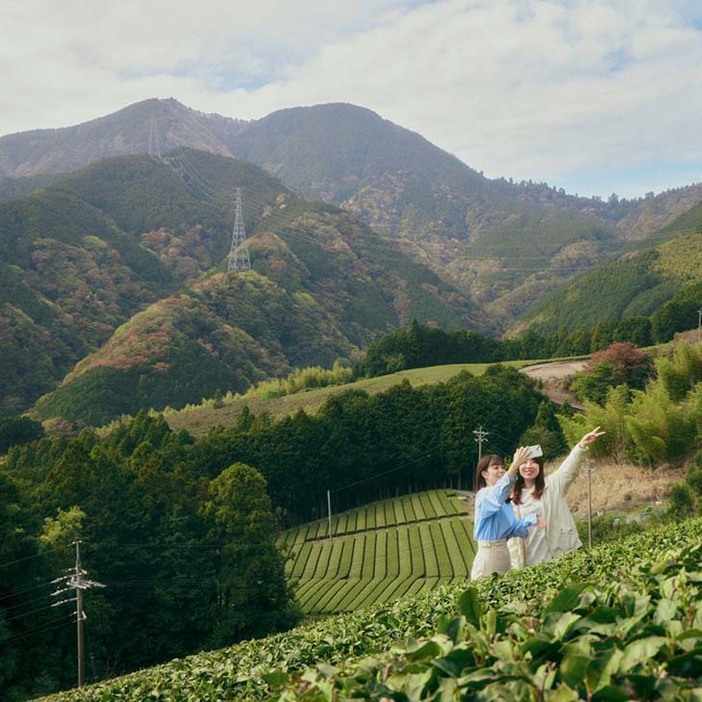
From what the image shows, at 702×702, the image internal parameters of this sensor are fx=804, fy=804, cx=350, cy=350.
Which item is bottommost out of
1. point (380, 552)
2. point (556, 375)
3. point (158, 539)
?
point (380, 552)

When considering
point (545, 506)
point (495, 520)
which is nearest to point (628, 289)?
point (545, 506)

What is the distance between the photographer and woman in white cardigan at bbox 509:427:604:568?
23.4ft

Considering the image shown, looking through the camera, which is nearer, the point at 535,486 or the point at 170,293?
the point at 535,486

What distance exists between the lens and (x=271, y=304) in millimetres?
105812

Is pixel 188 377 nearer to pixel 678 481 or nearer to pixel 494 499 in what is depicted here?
pixel 678 481

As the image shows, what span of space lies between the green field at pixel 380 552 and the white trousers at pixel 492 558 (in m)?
21.0

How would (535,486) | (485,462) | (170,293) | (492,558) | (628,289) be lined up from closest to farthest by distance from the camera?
(492,558) → (535,486) → (485,462) → (628,289) → (170,293)

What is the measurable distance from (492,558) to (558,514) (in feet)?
2.57

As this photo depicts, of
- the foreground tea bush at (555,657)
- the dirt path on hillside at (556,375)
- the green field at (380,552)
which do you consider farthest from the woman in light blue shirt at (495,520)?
the dirt path on hillside at (556,375)

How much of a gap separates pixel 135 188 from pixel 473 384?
127m

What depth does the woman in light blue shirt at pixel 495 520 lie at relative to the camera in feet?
21.2

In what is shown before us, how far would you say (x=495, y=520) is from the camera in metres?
6.75

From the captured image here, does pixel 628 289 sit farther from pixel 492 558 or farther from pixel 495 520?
pixel 495 520

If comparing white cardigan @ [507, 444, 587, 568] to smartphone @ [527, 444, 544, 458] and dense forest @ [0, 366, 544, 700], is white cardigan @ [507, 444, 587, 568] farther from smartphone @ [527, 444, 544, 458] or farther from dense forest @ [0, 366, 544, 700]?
dense forest @ [0, 366, 544, 700]
